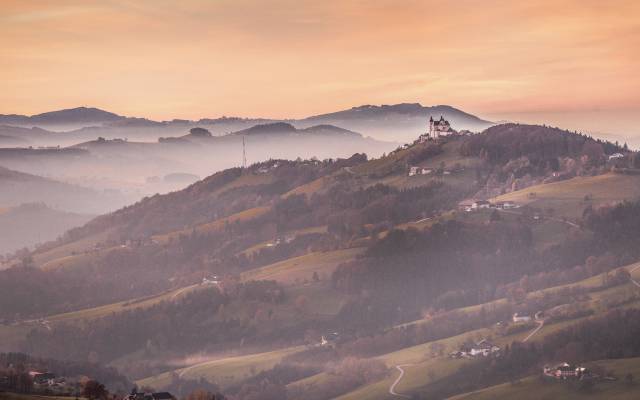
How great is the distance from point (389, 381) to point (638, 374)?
123 ft

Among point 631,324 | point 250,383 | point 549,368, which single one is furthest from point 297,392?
point 631,324

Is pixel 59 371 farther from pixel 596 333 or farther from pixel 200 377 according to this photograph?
pixel 596 333

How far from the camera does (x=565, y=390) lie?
15025cm

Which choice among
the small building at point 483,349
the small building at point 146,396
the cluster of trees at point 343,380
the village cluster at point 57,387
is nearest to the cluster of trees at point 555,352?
the small building at point 483,349

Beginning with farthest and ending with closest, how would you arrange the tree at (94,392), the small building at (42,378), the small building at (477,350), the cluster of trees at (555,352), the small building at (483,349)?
the small building at (477,350), the small building at (483,349), the cluster of trees at (555,352), the small building at (42,378), the tree at (94,392)

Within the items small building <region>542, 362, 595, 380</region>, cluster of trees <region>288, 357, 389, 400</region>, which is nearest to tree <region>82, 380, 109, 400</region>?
cluster of trees <region>288, 357, 389, 400</region>

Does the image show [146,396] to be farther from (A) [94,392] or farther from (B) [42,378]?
(B) [42,378]

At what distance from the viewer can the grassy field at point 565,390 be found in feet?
477

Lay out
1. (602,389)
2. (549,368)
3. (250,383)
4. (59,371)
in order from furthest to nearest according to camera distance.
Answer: (250,383)
(59,371)
(549,368)
(602,389)

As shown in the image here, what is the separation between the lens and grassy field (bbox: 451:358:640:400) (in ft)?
477

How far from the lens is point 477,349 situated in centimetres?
18050

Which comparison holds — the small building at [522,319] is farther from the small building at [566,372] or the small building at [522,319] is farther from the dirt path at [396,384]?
the small building at [566,372]

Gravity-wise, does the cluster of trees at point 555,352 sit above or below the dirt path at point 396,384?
above

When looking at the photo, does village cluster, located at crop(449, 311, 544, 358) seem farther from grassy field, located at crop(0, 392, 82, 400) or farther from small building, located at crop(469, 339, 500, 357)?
grassy field, located at crop(0, 392, 82, 400)
